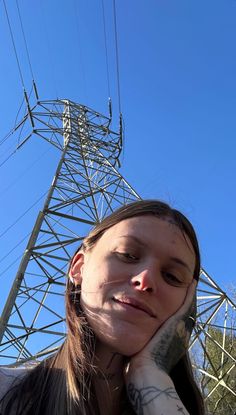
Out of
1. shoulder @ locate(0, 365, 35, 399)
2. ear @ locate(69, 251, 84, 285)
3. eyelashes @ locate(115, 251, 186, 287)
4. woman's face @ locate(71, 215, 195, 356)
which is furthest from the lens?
ear @ locate(69, 251, 84, 285)

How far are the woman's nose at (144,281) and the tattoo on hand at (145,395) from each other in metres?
0.31

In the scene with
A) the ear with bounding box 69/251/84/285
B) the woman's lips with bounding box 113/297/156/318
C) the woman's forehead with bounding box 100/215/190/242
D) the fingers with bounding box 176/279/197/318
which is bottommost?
the woman's lips with bounding box 113/297/156/318

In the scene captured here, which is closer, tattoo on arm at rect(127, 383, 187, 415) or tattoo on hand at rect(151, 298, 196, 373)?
tattoo on arm at rect(127, 383, 187, 415)

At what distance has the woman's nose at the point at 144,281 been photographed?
4.59ft

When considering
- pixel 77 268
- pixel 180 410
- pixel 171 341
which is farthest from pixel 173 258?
pixel 180 410

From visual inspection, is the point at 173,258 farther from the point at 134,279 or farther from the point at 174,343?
the point at 174,343

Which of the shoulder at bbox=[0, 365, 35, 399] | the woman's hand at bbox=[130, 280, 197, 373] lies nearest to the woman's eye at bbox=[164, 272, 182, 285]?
the woman's hand at bbox=[130, 280, 197, 373]

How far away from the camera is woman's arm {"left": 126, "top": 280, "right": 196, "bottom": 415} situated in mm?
1275

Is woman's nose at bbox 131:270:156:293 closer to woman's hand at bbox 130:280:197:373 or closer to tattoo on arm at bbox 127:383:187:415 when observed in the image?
woman's hand at bbox 130:280:197:373

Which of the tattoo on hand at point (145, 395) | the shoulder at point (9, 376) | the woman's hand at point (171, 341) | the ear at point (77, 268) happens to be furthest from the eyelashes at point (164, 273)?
the shoulder at point (9, 376)

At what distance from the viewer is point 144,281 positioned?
4.59ft

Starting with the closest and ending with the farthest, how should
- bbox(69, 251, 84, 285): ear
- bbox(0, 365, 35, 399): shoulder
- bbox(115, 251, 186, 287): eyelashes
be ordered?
bbox(0, 365, 35, 399): shoulder, bbox(115, 251, 186, 287): eyelashes, bbox(69, 251, 84, 285): ear

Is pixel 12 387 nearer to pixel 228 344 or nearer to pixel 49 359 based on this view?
pixel 49 359

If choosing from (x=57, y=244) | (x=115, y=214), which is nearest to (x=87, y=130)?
(x=57, y=244)
